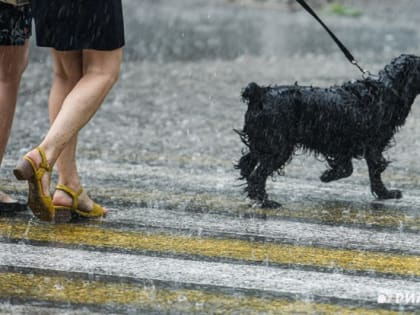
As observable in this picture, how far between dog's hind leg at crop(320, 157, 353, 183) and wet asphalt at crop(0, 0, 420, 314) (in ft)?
0.47

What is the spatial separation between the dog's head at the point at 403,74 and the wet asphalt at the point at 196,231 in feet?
2.28

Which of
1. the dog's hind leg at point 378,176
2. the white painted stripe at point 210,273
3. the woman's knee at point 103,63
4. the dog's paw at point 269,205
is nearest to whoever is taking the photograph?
the white painted stripe at point 210,273

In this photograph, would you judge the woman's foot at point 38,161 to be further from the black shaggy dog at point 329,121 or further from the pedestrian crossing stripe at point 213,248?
the black shaggy dog at point 329,121

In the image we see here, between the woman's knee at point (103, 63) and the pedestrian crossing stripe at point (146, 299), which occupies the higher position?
the woman's knee at point (103, 63)

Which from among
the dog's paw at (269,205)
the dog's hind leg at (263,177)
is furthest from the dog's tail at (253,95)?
the dog's paw at (269,205)

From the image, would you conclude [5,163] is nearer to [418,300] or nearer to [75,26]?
[75,26]

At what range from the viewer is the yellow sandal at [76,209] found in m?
5.31

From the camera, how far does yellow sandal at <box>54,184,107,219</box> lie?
5.31 m

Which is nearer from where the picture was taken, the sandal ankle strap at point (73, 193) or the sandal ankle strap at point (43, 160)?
the sandal ankle strap at point (43, 160)

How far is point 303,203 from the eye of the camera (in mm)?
5855

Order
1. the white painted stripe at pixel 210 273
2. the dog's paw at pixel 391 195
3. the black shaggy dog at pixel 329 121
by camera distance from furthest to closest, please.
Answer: the dog's paw at pixel 391 195 < the black shaggy dog at pixel 329 121 < the white painted stripe at pixel 210 273

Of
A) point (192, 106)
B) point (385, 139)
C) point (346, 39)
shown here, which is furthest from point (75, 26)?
point (346, 39)

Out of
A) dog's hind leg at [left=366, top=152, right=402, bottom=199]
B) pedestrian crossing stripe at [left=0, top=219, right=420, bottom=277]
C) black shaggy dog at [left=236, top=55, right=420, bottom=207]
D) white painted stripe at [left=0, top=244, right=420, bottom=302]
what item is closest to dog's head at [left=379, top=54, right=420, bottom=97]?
black shaggy dog at [left=236, top=55, right=420, bottom=207]

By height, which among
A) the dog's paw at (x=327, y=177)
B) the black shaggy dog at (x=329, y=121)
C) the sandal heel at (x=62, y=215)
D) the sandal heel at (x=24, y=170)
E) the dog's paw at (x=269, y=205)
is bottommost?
the sandal heel at (x=62, y=215)
